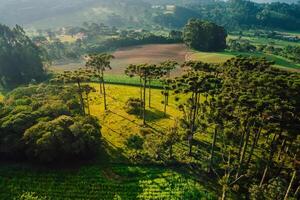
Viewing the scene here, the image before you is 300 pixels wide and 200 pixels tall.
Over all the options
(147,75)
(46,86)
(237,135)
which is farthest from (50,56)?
(237,135)

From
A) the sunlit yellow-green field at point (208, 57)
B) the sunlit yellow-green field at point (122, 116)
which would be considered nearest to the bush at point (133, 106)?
the sunlit yellow-green field at point (122, 116)

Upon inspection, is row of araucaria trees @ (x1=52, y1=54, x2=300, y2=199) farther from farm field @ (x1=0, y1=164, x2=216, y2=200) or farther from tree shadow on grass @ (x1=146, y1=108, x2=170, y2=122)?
tree shadow on grass @ (x1=146, y1=108, x2=170, y2=122)

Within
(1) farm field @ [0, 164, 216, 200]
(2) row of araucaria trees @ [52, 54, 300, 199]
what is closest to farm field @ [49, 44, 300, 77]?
(2) row of araucaria trees @ [52, 54, 300, 199]

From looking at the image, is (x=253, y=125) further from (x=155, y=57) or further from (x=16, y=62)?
(x=155, y=57)

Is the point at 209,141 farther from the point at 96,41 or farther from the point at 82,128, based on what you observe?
the point at 96,41

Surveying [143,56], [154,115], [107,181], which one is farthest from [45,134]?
[143,56]

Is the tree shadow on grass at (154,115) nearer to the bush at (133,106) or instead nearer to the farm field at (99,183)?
the bush at (133,106)
